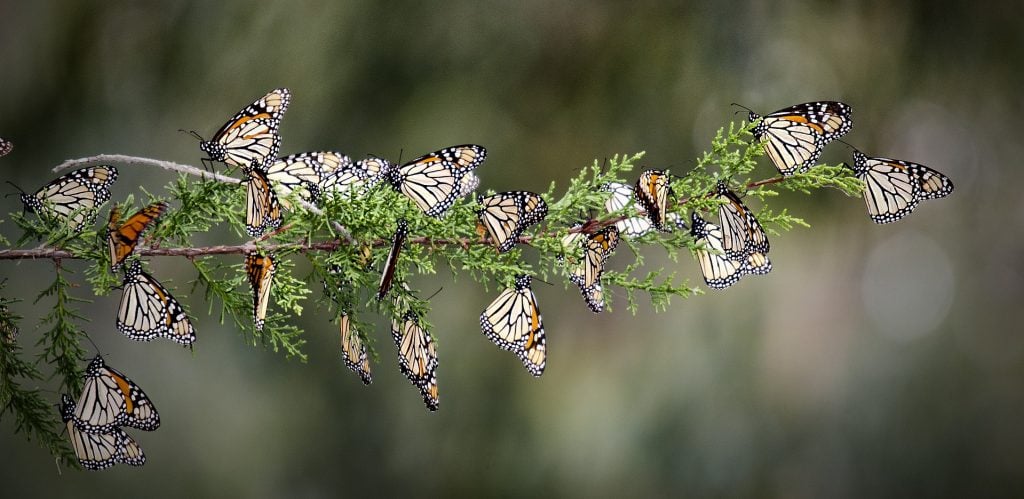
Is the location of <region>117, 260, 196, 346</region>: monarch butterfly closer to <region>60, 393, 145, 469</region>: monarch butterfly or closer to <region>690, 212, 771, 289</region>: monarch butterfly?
<region>60, 393, 145, 469</region>: monarch butterfly

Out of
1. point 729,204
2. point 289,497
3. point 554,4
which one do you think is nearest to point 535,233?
point 729,204

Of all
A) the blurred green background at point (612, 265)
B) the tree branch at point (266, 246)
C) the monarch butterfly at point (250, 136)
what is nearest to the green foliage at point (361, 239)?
the tree branch at point (266, 246)

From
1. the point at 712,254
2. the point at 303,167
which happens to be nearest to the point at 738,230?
Result: the point at 712,254

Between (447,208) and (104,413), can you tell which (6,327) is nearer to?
(104,413)

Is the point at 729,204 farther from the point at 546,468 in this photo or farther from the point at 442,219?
the point at 546,468

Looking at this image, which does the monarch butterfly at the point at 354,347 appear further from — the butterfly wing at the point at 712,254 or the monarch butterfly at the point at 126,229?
the butterfly wing at the point at 712,254
